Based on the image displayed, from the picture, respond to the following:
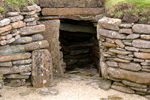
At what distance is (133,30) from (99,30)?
1.00 m

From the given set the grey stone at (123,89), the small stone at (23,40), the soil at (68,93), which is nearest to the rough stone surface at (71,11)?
the small stone at (23,40)

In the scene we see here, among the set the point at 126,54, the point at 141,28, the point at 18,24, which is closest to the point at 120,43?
the point at 126,54

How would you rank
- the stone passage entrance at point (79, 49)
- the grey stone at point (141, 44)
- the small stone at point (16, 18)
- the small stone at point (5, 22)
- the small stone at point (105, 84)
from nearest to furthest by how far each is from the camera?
the small stone at point (5, 22), the grey stone at point (141, 44), the small stone at point (16, 18), the small stone at point (105, 84), the stone passage entrance at point (79, 49)

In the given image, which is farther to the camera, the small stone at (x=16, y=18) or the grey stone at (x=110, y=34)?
the grey stone at (x=110, y=34)

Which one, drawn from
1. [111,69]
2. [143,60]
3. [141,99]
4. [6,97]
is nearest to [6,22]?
[6,97]

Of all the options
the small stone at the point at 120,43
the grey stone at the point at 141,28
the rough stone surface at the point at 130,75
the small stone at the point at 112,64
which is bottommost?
the rough stone surface at the point at 130,75

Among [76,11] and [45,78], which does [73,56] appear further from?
[45,78]

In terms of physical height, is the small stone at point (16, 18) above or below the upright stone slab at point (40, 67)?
above

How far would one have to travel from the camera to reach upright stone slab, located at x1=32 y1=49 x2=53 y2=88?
16.9 ft

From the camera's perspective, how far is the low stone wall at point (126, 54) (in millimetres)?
4785

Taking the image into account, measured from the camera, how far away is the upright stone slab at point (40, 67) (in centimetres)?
516

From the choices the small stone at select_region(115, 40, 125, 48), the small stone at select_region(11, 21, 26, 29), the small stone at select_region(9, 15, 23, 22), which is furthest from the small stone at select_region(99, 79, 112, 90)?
the small stone at select_region(9, 15, 23, 22)

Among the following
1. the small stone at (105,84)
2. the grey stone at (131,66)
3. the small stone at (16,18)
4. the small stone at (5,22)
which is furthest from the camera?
the small stone at (105,84)

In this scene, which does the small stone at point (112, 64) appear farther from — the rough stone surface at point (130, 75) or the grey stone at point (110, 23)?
the grey stone at point (110, 23)
